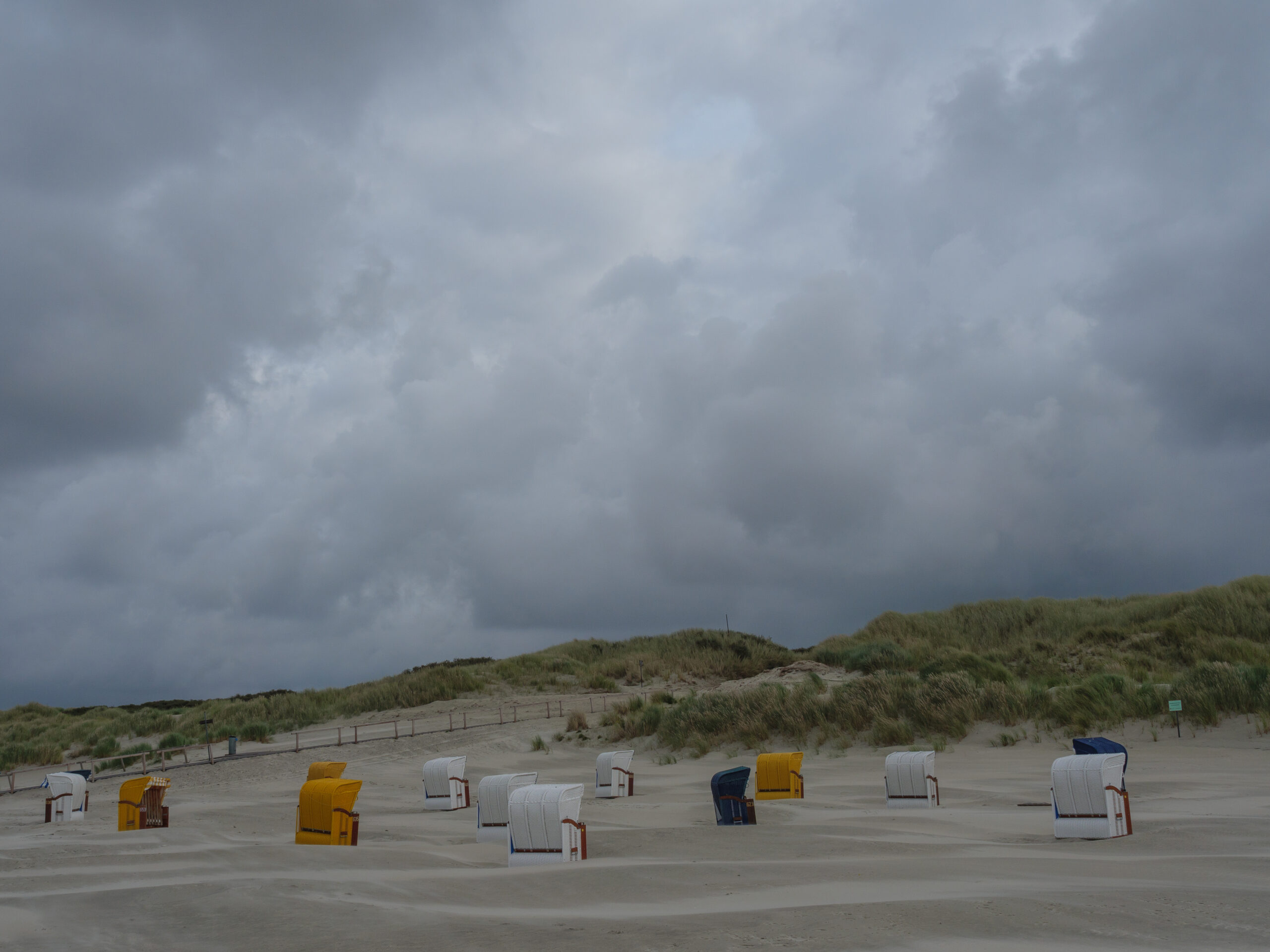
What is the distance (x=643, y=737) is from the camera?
96.1 feet

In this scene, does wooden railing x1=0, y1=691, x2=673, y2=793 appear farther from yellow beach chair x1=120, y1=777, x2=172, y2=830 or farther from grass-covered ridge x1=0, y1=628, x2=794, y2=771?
yellow beach chair x1=120, y1=777, x2=172, y2=830

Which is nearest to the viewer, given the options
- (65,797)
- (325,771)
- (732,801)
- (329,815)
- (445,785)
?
(329,815)

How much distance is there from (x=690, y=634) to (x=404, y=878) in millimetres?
53496

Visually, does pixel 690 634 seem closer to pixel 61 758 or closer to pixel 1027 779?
pixel 61 758

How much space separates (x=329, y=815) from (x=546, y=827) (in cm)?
442

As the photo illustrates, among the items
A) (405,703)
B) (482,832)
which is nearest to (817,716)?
(482,832)

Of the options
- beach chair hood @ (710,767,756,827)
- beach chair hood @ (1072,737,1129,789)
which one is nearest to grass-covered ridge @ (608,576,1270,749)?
beach chair hood @ (1072,737,1129,789)

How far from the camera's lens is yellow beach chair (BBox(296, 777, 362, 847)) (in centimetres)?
1421

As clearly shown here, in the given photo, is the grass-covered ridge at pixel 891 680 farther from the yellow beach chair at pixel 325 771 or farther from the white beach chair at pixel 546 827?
the white beach chair at pixel 546 827

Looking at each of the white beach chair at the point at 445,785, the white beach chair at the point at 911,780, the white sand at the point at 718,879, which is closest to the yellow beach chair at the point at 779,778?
the white sand at the point at 718,879

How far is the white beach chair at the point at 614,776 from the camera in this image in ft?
65.8

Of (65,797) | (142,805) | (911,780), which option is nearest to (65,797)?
(65,797)

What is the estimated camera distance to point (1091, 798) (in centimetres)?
1169

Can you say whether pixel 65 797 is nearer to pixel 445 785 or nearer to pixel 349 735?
pixel 445 785
